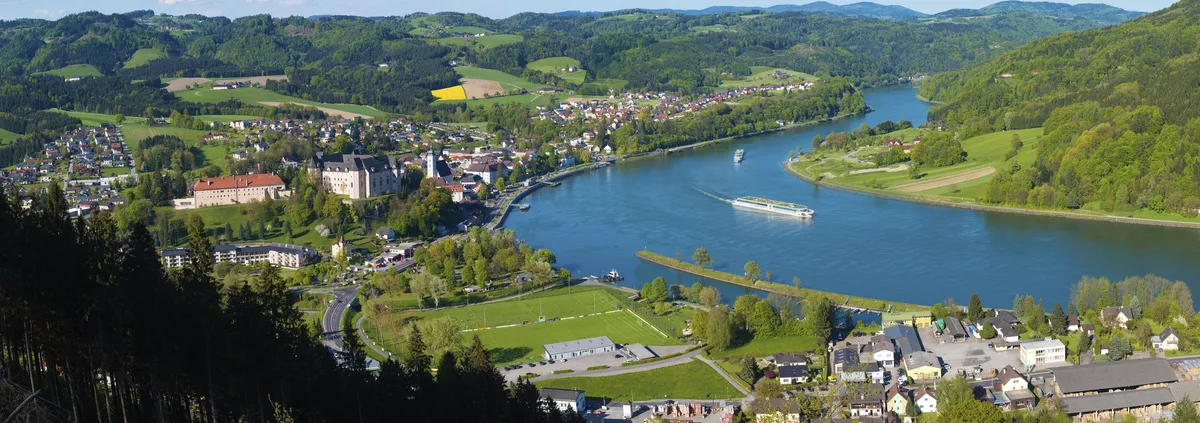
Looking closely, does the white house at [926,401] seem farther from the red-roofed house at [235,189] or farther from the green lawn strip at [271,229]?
the red-roofed house at [235,189]

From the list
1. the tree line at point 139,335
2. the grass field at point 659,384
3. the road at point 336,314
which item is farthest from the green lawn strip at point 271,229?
the tree line at point 139,335

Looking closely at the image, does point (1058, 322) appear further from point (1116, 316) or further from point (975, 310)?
point (975, 310)

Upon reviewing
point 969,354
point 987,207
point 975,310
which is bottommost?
point 969,354

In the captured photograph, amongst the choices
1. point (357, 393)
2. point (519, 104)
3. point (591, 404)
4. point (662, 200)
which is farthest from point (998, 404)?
point (519, 104)

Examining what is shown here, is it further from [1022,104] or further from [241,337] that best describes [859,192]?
[241,337]


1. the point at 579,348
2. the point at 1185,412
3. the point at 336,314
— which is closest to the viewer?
the point at 1185,412

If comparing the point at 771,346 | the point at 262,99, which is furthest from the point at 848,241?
the point at 262,99

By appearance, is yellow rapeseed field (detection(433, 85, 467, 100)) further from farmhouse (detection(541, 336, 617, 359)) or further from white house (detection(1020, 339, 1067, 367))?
white house (detection(1020, 339, 1067, 367))
